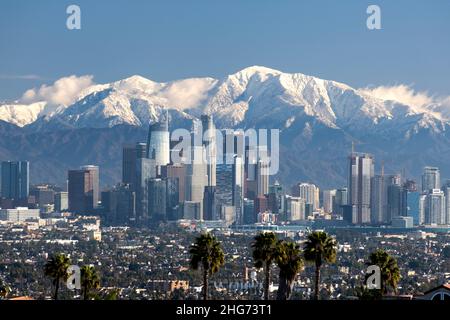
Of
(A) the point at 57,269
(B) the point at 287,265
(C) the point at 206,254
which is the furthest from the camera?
(A) the point at 57,269

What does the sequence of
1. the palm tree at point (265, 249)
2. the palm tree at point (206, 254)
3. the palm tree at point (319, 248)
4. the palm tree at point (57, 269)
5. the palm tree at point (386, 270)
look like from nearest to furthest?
the palm tree at point (319, 248) → the palm tree at point (265, 249) → the palm tree at point (206, 254) → the palm tree at point (386, 270) → the palm tree at point (57, 269)

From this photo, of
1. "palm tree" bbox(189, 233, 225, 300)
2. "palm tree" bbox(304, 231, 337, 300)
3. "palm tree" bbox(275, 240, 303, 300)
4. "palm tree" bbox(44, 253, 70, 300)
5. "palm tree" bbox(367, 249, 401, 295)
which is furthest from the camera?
"palm tree" bbox(44, 253, 70, 300)

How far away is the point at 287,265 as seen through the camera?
44625 millimetres

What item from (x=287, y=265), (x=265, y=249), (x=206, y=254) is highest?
(x=265, y=249)

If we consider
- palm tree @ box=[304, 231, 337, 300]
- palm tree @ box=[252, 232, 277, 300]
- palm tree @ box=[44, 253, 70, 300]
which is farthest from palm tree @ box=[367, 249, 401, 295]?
palm tree @ box=[44, 253, 70, 300]

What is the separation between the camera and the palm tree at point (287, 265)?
142 feet

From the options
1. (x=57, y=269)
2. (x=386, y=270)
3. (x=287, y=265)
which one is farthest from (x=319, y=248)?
(x=57, y=269)

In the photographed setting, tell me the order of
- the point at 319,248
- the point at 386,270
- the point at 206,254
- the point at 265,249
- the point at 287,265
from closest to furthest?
the point at 287,265
the point at 319,248
the point at 265,249
the point at 206,254
the point at 386,270

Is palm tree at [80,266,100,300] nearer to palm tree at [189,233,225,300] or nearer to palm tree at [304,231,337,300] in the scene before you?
palm tree at [189,233,225,300]

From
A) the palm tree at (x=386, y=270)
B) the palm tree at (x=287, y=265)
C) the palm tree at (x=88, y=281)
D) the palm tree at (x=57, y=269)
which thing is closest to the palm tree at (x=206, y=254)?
the palm tree at (x=287, y=265)

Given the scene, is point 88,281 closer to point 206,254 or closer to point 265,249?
point 206,254

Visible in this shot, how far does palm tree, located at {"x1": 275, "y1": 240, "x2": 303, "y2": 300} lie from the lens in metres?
43.4

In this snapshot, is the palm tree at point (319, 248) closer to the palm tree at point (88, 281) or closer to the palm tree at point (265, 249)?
the palm tree at point (265, 249)
